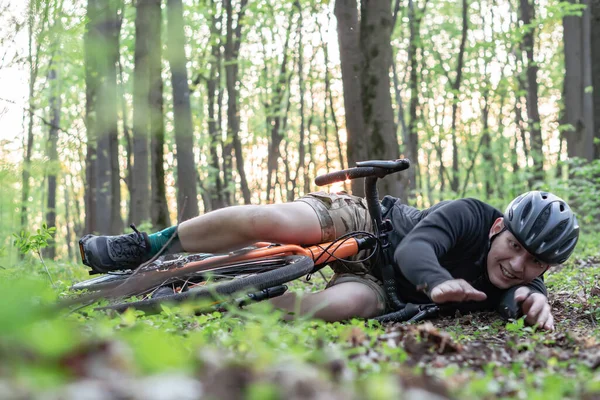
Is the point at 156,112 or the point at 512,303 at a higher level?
the point at 156,112

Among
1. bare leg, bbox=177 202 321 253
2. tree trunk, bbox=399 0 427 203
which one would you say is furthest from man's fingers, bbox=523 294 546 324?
tree trunk, bbox=399 0 427 203

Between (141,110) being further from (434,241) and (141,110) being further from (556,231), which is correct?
(556,231)

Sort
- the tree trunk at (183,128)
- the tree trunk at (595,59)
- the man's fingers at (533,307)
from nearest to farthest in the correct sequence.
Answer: the man's fingers at (533,307) < the tree trunk at (183,128) < the tree trunk at (595,59)

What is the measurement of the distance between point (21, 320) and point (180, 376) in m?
0.37

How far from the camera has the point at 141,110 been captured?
8492 mm

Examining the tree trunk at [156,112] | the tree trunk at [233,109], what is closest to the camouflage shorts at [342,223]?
the tree trunk at [156,112]

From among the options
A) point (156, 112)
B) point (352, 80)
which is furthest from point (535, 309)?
point (156, 112)

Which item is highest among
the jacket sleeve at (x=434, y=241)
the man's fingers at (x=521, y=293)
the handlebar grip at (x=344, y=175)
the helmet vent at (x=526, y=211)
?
the handlebar grip at (x=344, y=175)

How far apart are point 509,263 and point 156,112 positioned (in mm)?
5755

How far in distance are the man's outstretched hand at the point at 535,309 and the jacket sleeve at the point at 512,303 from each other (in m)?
0.05

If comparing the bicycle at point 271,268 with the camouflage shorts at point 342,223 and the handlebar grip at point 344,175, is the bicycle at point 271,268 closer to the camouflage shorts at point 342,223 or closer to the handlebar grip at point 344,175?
the handlebar grip at point 344,175

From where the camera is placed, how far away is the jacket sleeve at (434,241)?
3.43 metres

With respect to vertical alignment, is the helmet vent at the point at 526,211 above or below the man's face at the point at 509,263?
above

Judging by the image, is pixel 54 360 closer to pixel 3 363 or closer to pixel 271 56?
pixel 3 363
